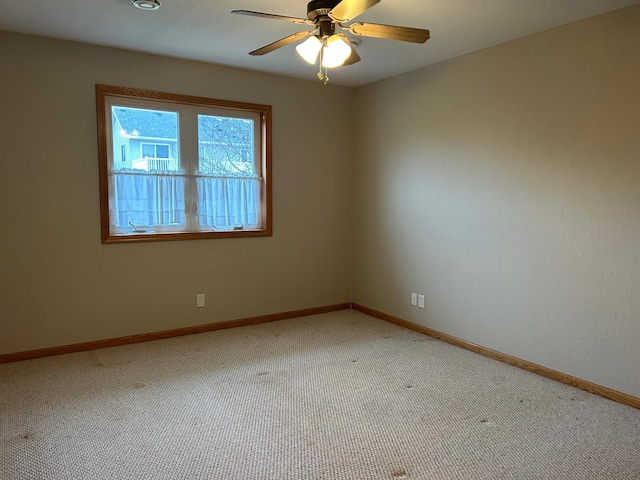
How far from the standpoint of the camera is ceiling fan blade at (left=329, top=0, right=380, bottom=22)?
2.00m

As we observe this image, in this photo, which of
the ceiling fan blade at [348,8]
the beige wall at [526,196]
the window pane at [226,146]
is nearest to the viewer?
the ceiling fan blade at [348,8]

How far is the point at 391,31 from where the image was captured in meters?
2.28

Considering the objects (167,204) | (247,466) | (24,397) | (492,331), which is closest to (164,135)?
(167,204)

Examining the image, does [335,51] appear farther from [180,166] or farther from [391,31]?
[180,166]

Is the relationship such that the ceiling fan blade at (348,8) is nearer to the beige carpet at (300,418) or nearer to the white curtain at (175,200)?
the beige carpet at (300,418)

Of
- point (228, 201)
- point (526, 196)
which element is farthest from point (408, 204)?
point (228, 201)

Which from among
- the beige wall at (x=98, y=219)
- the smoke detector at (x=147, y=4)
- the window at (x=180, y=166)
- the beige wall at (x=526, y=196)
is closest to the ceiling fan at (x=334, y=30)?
the smoke detector at (x=147, y=4)

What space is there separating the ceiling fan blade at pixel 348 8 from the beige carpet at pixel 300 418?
2.10 m

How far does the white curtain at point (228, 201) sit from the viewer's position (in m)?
4.06

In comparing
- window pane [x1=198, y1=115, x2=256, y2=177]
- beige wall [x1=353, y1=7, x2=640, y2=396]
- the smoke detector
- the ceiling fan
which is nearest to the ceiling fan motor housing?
the ceiling fan

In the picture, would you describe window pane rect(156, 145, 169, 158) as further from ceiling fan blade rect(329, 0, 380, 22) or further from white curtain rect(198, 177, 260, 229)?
ceiling fan blade rect(329, 0, 380, 22)

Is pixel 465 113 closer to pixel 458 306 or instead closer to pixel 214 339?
pixel 458 306

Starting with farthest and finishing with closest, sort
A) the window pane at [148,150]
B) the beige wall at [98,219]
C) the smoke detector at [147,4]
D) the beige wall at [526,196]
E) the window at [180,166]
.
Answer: the window pane at [148,150]
the window at [180,166]
the beige wall at [98,219]
the beige wall at [526,196]
the smoke detector at [147,4]

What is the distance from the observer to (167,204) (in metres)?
3.87
